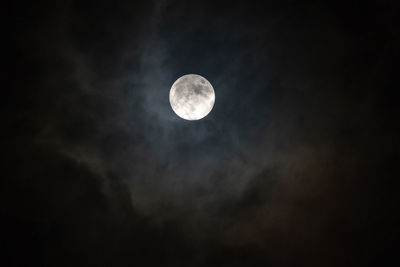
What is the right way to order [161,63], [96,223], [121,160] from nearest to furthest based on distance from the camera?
[161,63] < [121,160] < [96,223]

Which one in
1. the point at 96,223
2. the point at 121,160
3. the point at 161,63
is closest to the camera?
the point at 161,63

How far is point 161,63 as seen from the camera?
923cm

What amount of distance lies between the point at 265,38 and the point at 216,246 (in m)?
8.40

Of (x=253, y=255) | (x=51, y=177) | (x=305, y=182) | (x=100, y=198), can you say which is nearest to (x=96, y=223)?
(x=100, y=198)

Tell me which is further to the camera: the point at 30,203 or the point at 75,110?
the point at 30,203

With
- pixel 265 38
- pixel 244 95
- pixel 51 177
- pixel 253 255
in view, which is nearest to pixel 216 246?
pixel 253 255

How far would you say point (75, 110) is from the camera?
956cm

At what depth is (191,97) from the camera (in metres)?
8.95

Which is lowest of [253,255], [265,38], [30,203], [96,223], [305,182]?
[253,255]

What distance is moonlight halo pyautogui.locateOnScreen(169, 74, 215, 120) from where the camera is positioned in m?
8.98

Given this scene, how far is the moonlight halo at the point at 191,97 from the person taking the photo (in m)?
8.98

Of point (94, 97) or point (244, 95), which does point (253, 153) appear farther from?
point (94, 97)

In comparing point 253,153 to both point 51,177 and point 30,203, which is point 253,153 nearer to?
point 51,177

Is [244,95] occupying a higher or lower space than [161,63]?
lower
